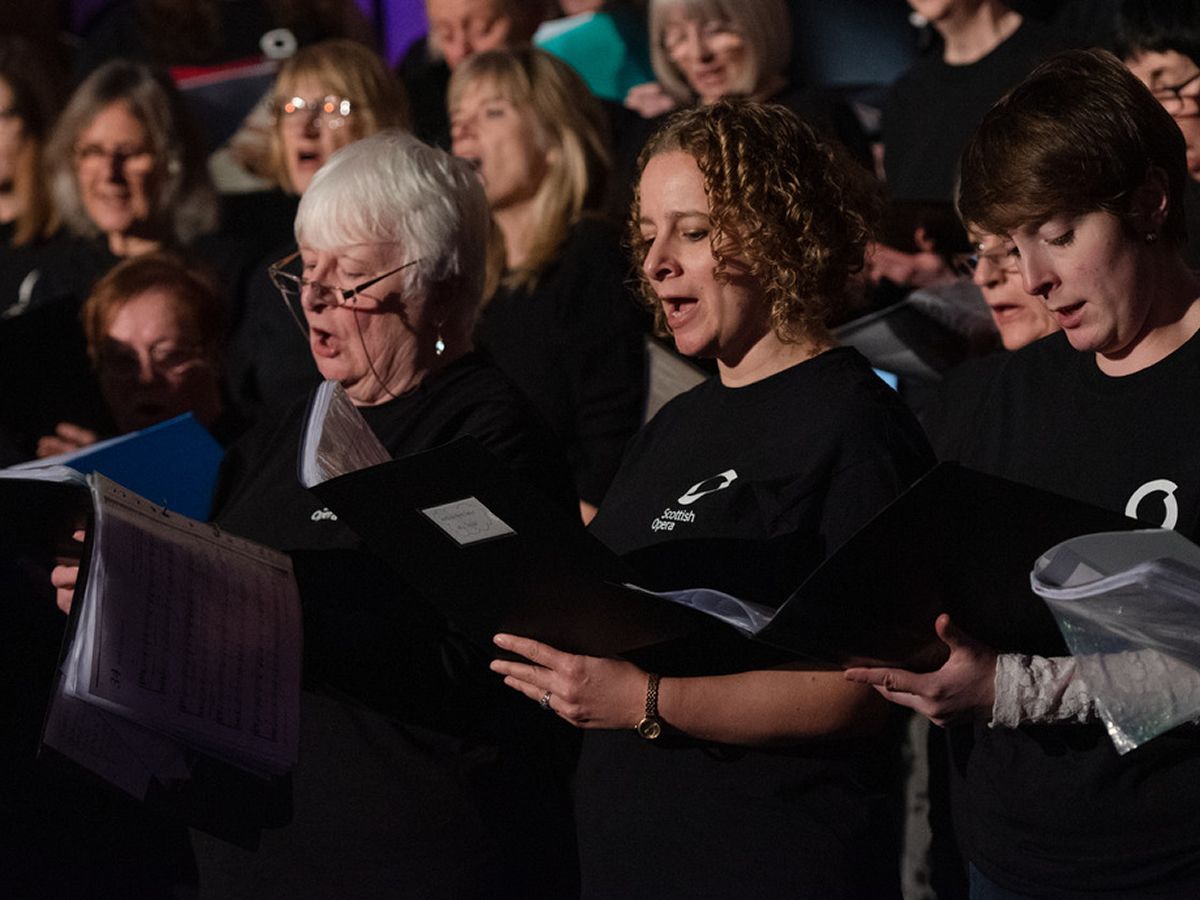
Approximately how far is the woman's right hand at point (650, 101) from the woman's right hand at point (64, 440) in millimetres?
1568

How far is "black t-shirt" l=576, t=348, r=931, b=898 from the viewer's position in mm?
1855

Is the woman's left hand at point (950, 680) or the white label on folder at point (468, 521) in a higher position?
the white label on folder at point (468, 521)

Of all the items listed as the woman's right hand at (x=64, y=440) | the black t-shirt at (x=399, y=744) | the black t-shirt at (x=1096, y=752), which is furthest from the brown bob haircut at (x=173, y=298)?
the black t-shirt at (x=1096, y=752)

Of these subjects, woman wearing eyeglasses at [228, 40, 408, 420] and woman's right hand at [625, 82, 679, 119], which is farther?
woman's right hand at [625, 82, 679, 119]

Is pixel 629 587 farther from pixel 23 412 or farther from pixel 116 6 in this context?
pixel 116 6

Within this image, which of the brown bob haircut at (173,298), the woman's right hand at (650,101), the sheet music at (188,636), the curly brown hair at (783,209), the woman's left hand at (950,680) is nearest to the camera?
the woman's left hand at (950,680)

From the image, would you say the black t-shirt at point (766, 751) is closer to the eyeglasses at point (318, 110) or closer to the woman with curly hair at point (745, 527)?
the woman with curly hair at point (745, 527)

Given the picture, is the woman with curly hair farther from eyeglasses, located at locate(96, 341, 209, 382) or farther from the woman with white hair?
eyeglasses, located at locate(96, 341, 209, 382)

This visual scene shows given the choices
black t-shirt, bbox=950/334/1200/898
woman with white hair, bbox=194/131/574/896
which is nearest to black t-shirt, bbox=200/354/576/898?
woman with white hair, bbox=194/131/574/896

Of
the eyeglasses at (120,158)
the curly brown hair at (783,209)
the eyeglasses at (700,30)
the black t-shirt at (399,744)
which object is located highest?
the curly brown hair at (783,209)

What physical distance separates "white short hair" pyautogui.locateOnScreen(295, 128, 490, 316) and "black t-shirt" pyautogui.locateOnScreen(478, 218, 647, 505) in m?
0.88

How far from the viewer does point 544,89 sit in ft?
12.2

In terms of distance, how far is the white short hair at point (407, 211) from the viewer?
7.80 feet

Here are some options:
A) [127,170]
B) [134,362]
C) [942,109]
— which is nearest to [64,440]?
[134,362]
